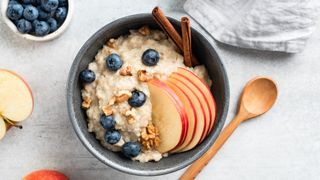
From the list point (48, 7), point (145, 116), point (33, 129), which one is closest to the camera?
point (145, 116)

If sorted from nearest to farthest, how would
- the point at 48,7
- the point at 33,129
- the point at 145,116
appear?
the point at 145,116 → the point at 48,7 → the point at 33,129

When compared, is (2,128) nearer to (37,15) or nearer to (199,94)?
(37,15)

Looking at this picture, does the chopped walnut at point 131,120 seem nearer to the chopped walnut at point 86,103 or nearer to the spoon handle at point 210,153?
the chopped walnut at point 86,103

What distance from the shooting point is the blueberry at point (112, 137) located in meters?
1.35

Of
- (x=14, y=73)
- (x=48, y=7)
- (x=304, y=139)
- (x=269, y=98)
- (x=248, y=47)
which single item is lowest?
(x=304, y=139)

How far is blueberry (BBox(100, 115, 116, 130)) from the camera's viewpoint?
52.8 inches

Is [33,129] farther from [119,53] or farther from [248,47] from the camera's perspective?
[248,47]

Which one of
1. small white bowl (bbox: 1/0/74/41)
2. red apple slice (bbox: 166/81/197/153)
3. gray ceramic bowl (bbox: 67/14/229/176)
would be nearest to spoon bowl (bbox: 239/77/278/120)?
gray ceramic bowl (bbox: 67/14/229/176)

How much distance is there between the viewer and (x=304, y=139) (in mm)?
1598

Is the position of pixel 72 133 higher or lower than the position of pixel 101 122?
lower

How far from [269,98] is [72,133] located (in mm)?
562

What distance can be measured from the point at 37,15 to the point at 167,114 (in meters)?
0.45

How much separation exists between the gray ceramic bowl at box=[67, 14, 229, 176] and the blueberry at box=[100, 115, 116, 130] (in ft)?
0.24

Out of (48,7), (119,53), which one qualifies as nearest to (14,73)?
(48,7)
